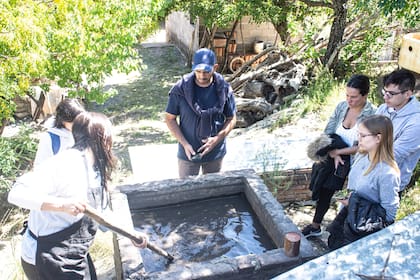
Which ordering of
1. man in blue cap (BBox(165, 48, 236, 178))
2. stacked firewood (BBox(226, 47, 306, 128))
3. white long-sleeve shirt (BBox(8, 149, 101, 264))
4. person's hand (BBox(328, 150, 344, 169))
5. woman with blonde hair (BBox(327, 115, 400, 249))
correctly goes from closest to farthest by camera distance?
white long-sleeve shirt (BBox(8, 149, 101, 264)) → woman with blonde hair (BBox(327, 115, 400, 249)) → person's hand (BBox(328, 150, 344, 169)) → man in blue cap (BBox(165, 48, 236, 178)) → stacked firewood (BBox(226, 47, 306, 128))

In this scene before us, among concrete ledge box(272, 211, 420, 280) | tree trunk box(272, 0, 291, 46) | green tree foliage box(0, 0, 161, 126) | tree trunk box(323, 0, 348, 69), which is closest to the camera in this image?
concrete ledge box(272, 211, 420, 280)

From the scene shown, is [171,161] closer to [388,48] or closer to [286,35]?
[286,35]

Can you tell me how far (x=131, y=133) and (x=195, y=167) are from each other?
505 cm

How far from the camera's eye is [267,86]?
30.2ft

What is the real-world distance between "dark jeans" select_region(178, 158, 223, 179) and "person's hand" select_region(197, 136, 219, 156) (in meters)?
0.22

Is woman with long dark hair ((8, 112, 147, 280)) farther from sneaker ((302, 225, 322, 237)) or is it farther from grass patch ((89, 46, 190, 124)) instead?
grass patch ((89, 46, 190, 124))

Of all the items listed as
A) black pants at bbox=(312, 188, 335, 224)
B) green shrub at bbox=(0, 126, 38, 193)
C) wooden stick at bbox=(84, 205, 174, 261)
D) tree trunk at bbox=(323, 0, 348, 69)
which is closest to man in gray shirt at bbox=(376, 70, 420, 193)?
black pants at bbox=(312, 188, 335, 224)

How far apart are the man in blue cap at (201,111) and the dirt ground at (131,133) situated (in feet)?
4.00

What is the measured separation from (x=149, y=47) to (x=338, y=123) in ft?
46.7

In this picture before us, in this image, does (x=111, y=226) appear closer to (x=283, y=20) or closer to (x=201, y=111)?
(x=201, y=111)

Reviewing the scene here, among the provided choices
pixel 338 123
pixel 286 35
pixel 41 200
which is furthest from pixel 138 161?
pixel 286 35

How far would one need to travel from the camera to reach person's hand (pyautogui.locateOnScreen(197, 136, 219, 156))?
140 inches

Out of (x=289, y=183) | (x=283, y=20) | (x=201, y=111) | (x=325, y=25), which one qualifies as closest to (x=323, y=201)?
(x=289, y=183)

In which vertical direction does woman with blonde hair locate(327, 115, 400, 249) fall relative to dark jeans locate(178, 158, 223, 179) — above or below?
above
